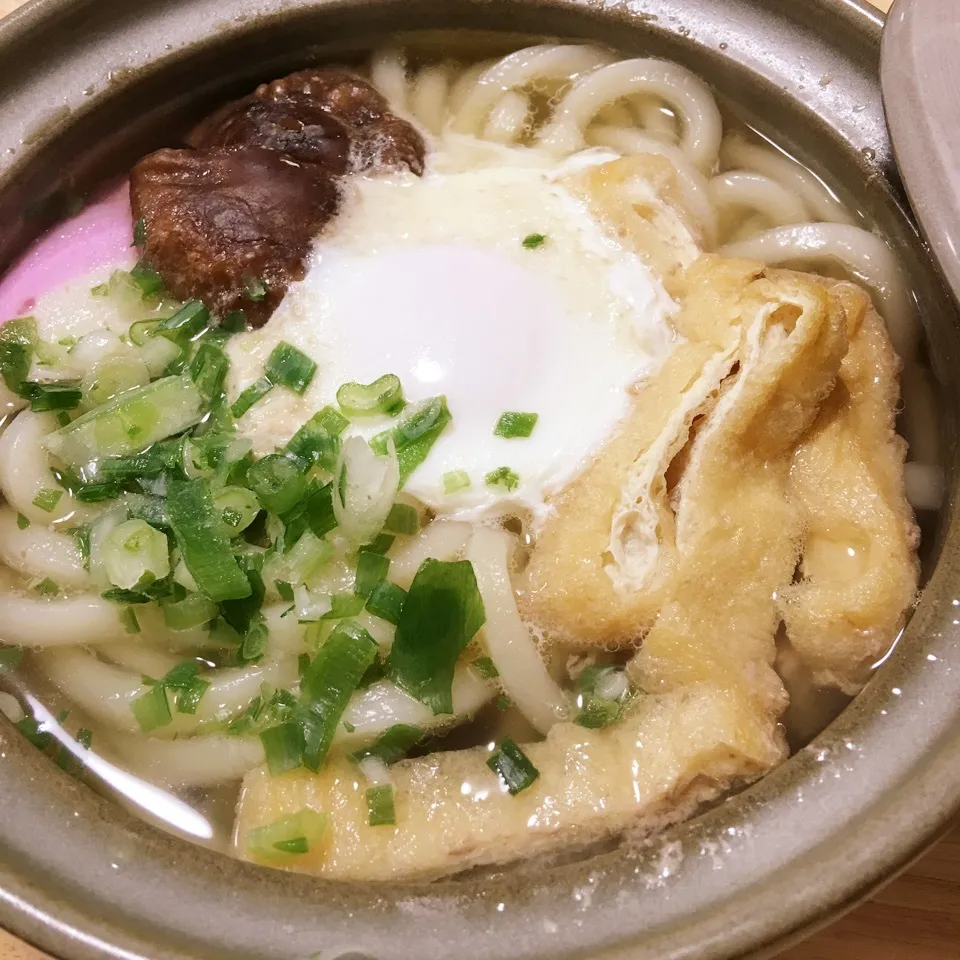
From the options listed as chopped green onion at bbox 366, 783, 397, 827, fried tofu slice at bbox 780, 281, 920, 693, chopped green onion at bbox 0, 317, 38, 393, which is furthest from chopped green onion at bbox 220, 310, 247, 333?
fried tofu slice at bbox 780, 281, 920, 693

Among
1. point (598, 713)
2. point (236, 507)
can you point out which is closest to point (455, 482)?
point (236, 507)

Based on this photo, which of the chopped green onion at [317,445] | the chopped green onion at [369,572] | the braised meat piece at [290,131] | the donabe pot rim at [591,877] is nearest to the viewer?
the donabe pot rim at [591,877]

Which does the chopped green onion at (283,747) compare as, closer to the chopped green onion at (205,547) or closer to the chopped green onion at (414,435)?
the chopped green onion at (205,547)

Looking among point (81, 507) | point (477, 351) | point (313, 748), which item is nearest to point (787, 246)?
point (477, 351)

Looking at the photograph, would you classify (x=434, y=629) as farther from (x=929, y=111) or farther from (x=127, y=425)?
(x=929, y=111)

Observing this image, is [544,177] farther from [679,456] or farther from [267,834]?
[267,834]

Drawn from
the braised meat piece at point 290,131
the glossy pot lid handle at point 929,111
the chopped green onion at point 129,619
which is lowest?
the chopped green onion at point 129,619

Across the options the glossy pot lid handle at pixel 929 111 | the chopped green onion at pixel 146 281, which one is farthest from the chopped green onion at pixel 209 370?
the glossy pot lid handle at pixel 929 111
